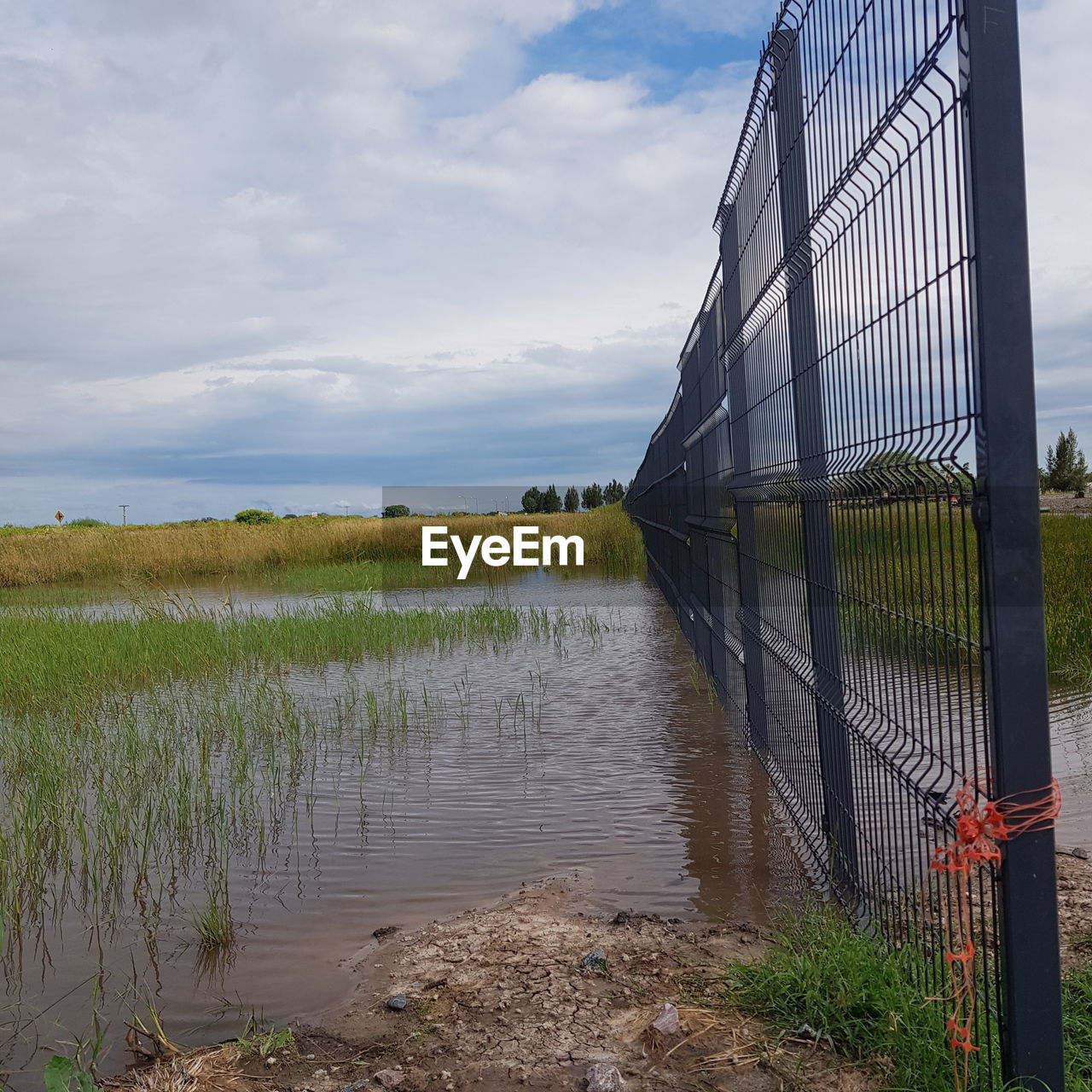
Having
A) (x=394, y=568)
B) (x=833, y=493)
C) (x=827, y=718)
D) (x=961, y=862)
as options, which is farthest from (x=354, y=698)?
(x=394, y=568)

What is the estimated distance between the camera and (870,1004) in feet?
9.43

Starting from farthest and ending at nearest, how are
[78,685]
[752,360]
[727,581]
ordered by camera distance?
[78,685]
[727,581]
[752,360]

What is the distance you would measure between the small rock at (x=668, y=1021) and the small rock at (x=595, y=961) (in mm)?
436

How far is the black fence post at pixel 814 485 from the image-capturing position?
11.9ft

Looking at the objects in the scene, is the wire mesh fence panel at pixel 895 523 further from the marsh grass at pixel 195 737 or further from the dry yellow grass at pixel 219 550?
the dry yellow grass at pixel 219 550

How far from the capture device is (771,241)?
14.5 feet

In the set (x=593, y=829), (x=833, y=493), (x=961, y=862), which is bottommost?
(x=593, y=829)

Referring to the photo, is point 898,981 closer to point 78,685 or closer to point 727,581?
point 727,581

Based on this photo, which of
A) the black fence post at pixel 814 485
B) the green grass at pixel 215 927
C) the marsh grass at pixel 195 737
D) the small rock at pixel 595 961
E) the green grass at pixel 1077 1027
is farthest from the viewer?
the marsh grass at pixel 195 737

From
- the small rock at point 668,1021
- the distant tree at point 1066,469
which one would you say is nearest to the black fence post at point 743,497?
the small rock at point 668,1021

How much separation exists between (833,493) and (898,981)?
1.45 metres

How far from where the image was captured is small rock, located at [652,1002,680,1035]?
9.56 feet

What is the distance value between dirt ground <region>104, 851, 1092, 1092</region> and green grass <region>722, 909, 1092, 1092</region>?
0.08m

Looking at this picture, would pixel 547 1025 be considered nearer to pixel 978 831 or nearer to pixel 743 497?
pixel 978 831
